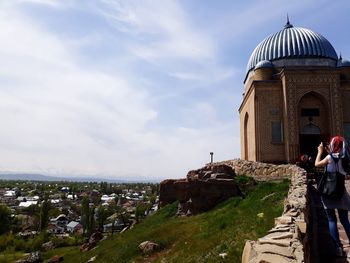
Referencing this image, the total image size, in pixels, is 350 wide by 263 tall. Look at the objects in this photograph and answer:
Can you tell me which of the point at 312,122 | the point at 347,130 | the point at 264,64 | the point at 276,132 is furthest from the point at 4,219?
the point at 347,130

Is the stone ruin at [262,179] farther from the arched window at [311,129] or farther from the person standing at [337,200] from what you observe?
the arched window at [311,129]

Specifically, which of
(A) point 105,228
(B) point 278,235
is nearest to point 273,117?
(B) point 278,235

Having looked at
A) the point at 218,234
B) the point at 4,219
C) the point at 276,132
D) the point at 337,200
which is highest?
the point at 276,132

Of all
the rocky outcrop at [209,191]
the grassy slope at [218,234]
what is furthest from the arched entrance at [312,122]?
the grassy slope at [218,234]

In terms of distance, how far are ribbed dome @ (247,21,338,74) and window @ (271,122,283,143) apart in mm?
5756

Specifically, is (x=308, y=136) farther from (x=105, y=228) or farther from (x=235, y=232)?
(x=105, y=228)

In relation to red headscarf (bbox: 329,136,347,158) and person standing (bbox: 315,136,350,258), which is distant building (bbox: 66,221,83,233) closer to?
person standing (bbox: 315,136,350,258)

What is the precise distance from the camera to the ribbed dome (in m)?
27.4

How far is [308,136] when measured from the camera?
2578 cm

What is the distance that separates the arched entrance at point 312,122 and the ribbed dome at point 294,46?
3790 mm

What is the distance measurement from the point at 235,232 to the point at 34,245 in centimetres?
5240

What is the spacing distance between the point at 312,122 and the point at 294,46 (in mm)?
6297

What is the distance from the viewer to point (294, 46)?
27.6m

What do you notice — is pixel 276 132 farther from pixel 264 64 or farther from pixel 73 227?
pixel 73 227
